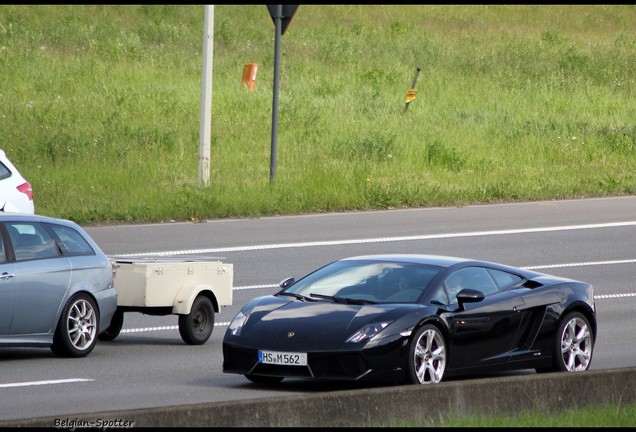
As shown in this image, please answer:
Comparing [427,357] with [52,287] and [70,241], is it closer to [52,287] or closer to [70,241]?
[52,287]

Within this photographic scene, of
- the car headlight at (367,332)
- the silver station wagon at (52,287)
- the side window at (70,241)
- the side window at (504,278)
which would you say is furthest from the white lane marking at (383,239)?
the car headlight at (367,332)

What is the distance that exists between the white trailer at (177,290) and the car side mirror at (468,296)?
11.5 ft

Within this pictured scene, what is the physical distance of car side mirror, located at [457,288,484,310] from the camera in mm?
11625

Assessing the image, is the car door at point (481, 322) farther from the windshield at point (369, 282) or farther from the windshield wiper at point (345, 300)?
the windshield wiper at point (345, 300)

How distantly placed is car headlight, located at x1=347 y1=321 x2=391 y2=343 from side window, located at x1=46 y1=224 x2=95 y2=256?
3.63 m

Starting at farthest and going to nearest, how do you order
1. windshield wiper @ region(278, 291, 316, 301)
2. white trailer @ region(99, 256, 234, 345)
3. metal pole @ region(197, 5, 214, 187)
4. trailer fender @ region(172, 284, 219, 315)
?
metal pole @ region(197, 5, 214, 187) < trailer fender @ region(172, 284, 219, 315) < white trailer @ region(99, 256, 234, 345) < windshield wiper @ region(278, 291, 316, 301)

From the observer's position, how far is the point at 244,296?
1714 cm

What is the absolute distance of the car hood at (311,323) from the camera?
11.0m

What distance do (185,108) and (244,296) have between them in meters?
16.9

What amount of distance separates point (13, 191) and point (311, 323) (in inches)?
291

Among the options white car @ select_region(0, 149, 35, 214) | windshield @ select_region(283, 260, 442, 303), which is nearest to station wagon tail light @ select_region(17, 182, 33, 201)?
white car @ select_region(0, 149, 35, 214)

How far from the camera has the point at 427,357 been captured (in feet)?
37.1

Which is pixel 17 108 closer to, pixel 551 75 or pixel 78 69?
pixel 78 69

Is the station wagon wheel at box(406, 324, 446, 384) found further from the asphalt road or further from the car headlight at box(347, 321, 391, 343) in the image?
the asphalt road
